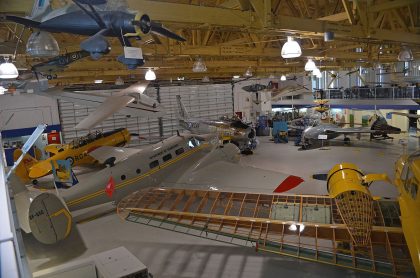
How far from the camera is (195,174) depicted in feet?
33.7

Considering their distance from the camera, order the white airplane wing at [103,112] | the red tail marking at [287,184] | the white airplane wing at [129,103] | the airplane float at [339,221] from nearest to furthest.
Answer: the airplane float at [339,221] → the red tail marking at [287,184] → the white airplane wing at [103,112] → the white airplane wing at [129,103]

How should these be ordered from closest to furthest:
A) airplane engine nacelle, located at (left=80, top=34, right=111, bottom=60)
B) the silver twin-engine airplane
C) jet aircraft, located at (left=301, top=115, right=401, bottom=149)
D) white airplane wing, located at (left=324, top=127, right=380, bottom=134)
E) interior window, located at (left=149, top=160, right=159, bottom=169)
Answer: airplane engine nacelle, located at (left=80, top=34, right=111, bottom=60) → the silver twin-engine airplane → interior window, located at (left=149, top=160, right=159, bottom=169) → white airplane wing, located at (left=324, top=127, right=380, bottom=134) → jet aircraft, located at (left=301, top=115, right=401, bottom=149)

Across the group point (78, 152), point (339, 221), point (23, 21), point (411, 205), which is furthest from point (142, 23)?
point (78, 152)

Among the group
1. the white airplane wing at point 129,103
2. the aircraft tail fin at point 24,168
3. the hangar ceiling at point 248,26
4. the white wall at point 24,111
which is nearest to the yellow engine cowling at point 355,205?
the hangar ceiling at point 248,26

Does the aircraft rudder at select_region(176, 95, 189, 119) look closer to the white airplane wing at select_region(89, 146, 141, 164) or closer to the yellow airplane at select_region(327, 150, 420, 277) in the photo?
the white airplane wing at select_region(89, 146, 141, 164)

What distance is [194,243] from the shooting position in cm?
769

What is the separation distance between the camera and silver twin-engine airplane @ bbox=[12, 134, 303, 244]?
24.0 ft

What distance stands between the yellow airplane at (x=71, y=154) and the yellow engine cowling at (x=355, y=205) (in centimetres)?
1105

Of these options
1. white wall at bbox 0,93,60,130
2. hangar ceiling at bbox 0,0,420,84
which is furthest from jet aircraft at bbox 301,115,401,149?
white wall at bbox 0,93,60,130

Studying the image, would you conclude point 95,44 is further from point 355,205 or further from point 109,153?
point 109,153

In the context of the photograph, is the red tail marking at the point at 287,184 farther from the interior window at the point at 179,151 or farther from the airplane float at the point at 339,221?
the interior window at the point at 179,151

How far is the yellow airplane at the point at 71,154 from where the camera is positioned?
42.0 ft

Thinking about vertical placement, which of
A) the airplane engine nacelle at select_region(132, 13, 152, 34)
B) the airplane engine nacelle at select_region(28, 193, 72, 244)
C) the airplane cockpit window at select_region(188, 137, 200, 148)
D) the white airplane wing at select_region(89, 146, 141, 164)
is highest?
the airplane engine nacelle at select_region(132, 13, 152, 34)

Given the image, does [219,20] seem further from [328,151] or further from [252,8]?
[328,151]
